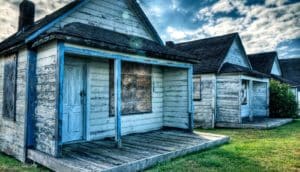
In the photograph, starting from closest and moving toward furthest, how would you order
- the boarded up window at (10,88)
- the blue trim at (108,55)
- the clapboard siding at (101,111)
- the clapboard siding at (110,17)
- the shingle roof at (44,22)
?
the blue trim at (108,55) < the boarded up window at (10,88) < the shingle roof at (44,22) < the clapboard siding at (101,111) < the clapboard siding at (110,17)

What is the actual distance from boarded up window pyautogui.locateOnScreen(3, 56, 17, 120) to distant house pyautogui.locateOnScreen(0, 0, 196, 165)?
0.10 ft

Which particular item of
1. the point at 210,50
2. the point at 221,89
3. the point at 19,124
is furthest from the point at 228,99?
the point at 19,124

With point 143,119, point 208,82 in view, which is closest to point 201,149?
point 143,119

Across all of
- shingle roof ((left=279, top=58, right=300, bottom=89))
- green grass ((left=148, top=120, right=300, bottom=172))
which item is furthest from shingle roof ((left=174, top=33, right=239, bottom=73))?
shingle roof ((left=279, top=58, right=300, bottom=89))

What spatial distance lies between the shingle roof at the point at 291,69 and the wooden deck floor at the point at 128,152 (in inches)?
1039

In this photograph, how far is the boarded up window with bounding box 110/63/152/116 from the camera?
872 centimetres

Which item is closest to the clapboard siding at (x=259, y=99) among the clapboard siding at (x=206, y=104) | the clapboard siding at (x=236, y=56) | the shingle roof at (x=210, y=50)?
the clapboard siding at (x=236, y=56)

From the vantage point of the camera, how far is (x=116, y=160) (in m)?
5.32

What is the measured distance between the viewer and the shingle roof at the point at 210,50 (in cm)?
1408

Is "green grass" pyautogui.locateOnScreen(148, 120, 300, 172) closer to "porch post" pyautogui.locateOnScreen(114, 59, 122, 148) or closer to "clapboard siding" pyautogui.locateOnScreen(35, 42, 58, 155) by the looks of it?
"porch post" pyautogui.locateOnScreen(114, 59, 122, 148)

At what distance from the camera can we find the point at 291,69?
102 ft

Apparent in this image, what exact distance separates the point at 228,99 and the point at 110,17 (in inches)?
315

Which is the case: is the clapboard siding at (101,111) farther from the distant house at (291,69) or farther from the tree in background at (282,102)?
the distant house at (291,69)

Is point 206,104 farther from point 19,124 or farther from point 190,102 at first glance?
point 19,124
